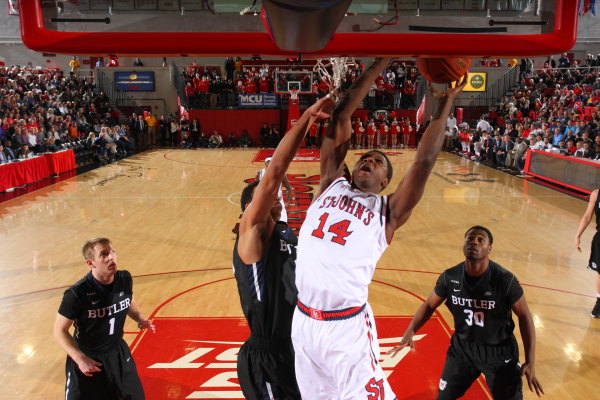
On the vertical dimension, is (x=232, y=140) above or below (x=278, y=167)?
below

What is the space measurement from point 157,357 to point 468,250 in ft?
10.1

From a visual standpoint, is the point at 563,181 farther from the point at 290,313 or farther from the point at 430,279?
the point at 290,313

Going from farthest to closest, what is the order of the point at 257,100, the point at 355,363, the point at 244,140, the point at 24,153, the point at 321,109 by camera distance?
the point at 257,100, the point at 244,140, the point at 24,153, the point at 355,363, the point at 321,109

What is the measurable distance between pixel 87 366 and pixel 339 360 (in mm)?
1646

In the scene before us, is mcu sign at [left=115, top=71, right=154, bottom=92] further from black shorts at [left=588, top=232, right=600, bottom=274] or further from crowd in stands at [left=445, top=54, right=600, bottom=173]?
black shorts at [left=588, top=232, right=600, bottom=274]

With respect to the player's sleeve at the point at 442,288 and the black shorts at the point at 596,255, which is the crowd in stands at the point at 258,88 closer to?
the black shorts at the point at 596,255

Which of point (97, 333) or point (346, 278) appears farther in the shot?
point (97, 333)

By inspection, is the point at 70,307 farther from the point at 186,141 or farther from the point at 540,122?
the point at 186,141

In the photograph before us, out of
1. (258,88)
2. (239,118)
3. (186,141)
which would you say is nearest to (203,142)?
(186,141)

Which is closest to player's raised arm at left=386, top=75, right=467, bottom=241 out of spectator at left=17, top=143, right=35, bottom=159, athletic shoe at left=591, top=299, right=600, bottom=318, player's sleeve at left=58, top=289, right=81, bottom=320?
player's sleeve at left=58, top=289, right=81, bottom=320

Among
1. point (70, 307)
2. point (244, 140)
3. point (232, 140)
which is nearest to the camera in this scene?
point (70, 307)

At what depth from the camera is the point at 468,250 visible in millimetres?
3615

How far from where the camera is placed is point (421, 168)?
2760mm

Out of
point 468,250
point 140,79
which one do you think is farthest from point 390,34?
point 140,79
